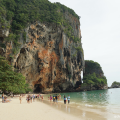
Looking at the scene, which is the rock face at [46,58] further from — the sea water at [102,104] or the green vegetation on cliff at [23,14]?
the sea water at [102,104]

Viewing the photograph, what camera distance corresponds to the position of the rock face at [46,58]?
95.8 ft

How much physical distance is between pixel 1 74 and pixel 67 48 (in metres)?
25.6

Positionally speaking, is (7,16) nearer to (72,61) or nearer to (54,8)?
(54,8)

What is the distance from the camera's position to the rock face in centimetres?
2920

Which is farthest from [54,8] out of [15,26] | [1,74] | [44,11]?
[1,74]

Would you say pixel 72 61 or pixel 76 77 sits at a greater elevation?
pixel 72 61

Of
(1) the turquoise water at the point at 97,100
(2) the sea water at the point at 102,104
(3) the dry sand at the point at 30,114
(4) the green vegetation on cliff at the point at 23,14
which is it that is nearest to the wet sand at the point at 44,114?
(3) the dry sand at the point at 30,114

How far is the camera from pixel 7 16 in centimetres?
2392

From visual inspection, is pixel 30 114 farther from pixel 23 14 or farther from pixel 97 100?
pixel 23 14

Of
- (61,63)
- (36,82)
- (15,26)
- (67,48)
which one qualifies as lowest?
(36,82)

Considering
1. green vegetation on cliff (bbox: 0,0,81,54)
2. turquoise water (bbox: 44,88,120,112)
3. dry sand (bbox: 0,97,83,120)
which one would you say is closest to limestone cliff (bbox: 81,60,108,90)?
turquoise water (bbox: 44,88,120,112)

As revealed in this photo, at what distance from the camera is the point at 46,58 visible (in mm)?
33250

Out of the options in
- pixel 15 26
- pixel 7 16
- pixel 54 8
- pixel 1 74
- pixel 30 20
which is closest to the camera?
pixel 1 74

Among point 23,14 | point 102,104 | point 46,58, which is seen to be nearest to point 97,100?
point 102,104
